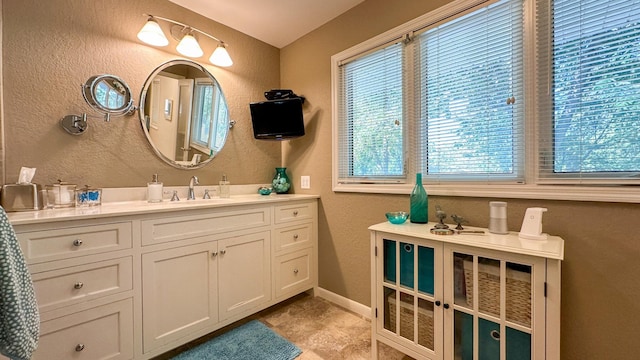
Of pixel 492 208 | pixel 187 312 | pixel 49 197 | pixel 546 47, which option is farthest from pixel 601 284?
pixel 49 197

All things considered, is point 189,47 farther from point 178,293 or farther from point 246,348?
point 246,348

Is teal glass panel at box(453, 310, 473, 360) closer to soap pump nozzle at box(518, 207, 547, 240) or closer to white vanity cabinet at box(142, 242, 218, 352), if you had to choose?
soap pump nozzle at box(518, 207, 547, 240)

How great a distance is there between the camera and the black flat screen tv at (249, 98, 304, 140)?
7.52 feet

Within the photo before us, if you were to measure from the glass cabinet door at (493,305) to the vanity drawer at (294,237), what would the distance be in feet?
4.16

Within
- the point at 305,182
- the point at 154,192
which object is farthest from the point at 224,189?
the point at 305,182

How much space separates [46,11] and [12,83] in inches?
19.0

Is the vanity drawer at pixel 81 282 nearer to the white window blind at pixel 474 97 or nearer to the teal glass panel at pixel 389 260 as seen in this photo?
the teal glass panel at pixel 389 260

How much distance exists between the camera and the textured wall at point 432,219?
1099mm

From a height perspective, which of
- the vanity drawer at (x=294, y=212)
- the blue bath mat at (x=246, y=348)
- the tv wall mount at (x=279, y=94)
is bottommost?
the blue bath mat at (x=246, y=348)

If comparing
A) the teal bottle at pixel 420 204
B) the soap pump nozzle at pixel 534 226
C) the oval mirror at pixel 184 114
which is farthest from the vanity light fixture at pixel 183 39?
the soap pump nozzle at pixel 534 226

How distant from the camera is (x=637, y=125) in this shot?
1.07m

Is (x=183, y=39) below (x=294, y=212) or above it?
above

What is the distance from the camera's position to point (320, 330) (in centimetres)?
183

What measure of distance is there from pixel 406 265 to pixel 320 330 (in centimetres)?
90
